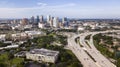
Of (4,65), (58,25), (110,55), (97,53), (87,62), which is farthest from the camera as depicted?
(58,25)

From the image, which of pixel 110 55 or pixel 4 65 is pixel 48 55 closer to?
pixel 4 65

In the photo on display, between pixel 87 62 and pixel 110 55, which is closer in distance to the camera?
pixel 87 62

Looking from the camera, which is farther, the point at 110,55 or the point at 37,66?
the point at 110,55

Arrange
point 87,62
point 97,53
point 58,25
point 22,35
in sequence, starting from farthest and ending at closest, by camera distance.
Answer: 1. point 58,25
2. point 22,35
3. point 97,53
4. point 87,62

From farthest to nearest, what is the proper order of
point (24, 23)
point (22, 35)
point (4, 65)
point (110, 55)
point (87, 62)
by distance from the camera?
1. point (24, 23)
2. point (22, 35)
3. point (110, 55)
4. point (87, 62)
5. point (4, 65)

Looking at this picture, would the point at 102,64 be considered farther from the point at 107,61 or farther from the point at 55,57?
the point at 55,57

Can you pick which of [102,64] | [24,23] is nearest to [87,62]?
[102,64]

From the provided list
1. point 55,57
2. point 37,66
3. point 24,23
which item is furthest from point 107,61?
point 24,23

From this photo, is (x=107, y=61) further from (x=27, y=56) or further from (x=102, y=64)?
(x=27, y=56)

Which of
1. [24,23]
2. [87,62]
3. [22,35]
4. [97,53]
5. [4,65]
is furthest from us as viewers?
[24,23]
